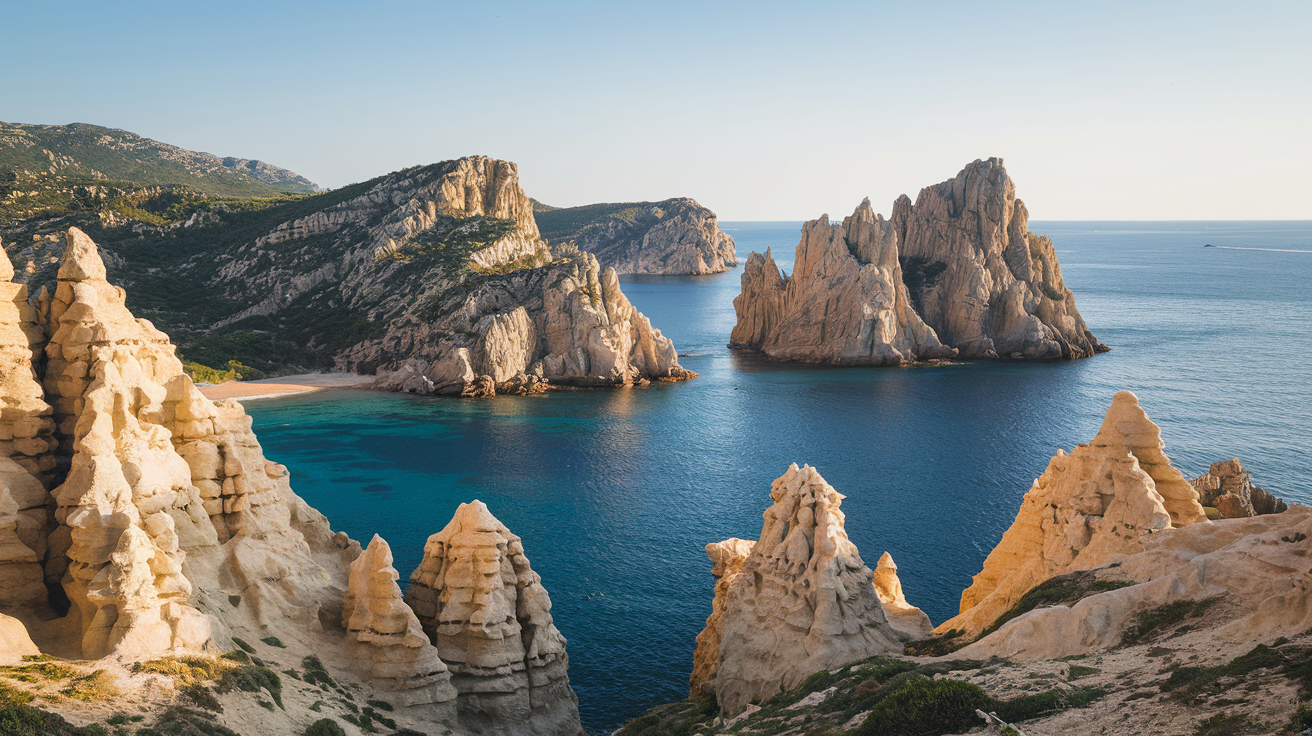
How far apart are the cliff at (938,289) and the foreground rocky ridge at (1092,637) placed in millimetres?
106403

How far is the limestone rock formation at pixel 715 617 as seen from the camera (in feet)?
119

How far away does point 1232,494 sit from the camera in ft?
149

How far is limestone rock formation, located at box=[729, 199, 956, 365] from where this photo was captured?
13825 cm

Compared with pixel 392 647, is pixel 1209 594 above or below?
above

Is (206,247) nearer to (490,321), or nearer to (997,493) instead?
(490,321)

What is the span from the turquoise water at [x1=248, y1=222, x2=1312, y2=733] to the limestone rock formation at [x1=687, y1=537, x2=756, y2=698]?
3160 mm

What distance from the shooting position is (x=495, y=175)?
18312 cm

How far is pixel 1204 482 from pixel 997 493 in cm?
2174

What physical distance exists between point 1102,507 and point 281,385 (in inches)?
4498

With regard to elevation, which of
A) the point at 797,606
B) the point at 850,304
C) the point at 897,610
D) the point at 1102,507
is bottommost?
the point at 897,610

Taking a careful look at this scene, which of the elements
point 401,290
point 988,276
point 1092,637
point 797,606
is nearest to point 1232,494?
point 1092,637

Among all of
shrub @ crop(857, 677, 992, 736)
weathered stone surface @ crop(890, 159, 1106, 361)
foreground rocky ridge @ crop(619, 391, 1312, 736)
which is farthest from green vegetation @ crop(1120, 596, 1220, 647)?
weathered stone surface @ crop(890, 159, 1106, 361)

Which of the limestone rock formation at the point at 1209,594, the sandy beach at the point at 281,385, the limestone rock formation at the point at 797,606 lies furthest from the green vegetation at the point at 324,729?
the sandy beach at the point at 281,385

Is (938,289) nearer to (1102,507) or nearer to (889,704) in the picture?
(1102,507)
